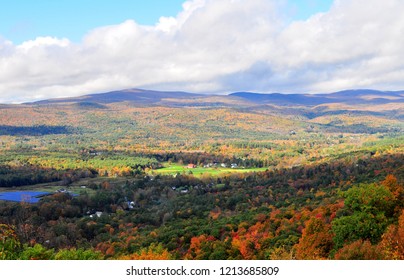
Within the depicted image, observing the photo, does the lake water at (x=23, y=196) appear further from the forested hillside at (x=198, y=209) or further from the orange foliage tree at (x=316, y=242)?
the orange foliage tree at (x=316, y=242)

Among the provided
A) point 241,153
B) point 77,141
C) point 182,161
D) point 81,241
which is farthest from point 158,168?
point 77,141

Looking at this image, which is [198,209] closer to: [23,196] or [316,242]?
[23,196]

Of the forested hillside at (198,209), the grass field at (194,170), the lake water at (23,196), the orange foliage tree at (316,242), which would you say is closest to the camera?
the orange foliage tree at (316,242)

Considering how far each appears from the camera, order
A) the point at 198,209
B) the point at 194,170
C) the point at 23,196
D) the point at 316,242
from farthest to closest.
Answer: the point at 194,170 → the point at 23,196 → the point at 198,209 → the point at 316,242

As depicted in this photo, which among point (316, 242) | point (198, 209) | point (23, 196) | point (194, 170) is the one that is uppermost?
point (316, 242)

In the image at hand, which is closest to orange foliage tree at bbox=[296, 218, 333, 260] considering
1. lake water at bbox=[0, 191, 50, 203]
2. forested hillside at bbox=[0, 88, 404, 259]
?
forested hillside at bbox=[0, 88, 404, 259]

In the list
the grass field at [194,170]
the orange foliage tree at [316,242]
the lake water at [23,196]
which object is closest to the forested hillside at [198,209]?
the orange foliage tree at [316,242]

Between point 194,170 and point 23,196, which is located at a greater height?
point 23,196

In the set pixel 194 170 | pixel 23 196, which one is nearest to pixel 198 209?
pixel 23 196
